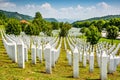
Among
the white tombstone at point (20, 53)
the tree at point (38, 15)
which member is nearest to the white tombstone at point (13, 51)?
the white tombstone at point (20, 53)

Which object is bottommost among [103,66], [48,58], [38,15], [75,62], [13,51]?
[103,66]

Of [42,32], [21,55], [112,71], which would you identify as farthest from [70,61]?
[42,32]

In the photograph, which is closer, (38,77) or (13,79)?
(13,79)

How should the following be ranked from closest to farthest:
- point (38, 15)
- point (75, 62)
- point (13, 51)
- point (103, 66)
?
point (103, 66), point (75, 62), point (13, 51), point (38, 15)

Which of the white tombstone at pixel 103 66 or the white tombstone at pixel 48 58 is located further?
the white tombstone at pixel 48 58

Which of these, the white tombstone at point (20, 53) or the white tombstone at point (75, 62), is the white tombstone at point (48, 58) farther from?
the white tombstone at point (75, 62)

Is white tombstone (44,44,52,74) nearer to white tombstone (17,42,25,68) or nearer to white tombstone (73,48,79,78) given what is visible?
white tombstone (17,42,25,68)

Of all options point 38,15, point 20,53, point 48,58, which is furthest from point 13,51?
point 38,15

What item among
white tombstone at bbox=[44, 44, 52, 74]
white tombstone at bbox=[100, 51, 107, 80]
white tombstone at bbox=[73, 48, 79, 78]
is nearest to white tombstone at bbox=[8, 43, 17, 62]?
white tombstone at bbox=[44, 44, 52, 74]

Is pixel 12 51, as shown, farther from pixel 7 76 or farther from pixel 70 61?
pixel 70 61

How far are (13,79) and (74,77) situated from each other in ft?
13.2

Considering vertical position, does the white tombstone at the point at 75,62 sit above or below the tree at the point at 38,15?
below

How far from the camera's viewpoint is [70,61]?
17672mm

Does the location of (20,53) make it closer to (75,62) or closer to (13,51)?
(13,51)
